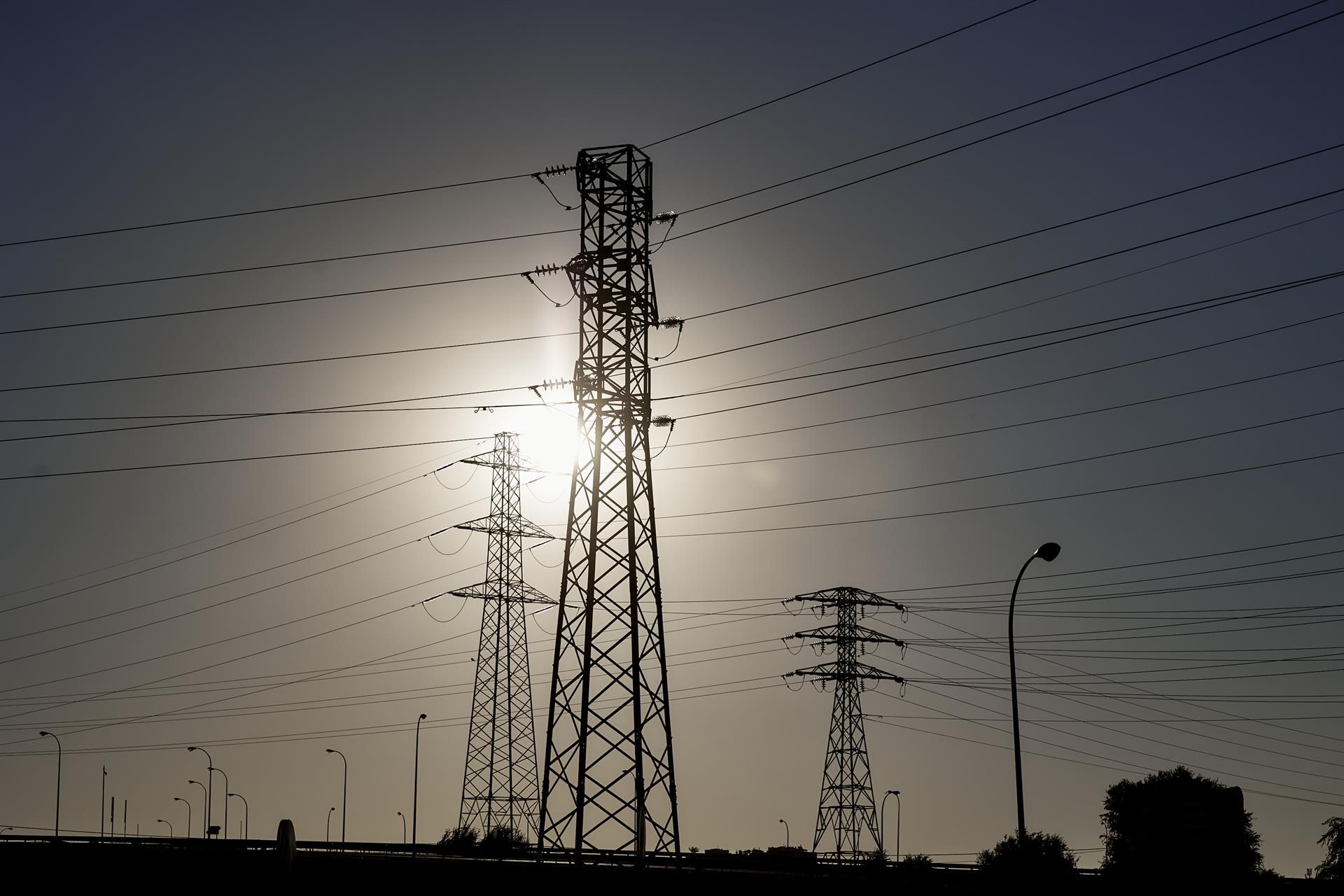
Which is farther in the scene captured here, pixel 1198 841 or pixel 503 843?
pixel 503 843

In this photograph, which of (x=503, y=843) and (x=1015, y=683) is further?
(x=503, y=843)

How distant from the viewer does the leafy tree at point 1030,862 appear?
43094mm

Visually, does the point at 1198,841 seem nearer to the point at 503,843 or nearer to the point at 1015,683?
the point at 1015,683

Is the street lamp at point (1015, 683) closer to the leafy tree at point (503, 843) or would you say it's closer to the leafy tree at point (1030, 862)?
the leafy tree at point (1030, 862)

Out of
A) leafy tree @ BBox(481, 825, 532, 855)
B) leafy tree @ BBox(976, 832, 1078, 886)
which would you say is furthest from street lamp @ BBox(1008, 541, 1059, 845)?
leafy tree @ BBox(481, 825, 532, 855)

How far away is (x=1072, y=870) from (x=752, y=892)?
30.3 metres

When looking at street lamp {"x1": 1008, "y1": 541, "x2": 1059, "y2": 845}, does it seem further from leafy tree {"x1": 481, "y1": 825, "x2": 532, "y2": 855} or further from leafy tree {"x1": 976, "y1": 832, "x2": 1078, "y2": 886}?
leafy tree {"x1": 481, "y1": 825, "x2": 532, "y2": 855}

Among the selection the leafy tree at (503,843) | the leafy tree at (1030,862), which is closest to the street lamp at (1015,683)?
the leafy tree at (1030,862)

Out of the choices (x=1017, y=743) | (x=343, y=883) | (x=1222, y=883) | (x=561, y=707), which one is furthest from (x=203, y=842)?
(x=1222, y=883)

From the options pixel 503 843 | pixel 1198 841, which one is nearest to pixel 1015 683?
pixel 1198 841

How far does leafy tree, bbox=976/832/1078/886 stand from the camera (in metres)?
43.1

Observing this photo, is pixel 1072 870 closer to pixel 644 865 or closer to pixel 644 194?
pixel 644 865

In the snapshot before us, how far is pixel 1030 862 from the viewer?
6862 cm

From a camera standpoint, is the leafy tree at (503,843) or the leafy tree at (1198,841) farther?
the leafy tree at (503,843)
